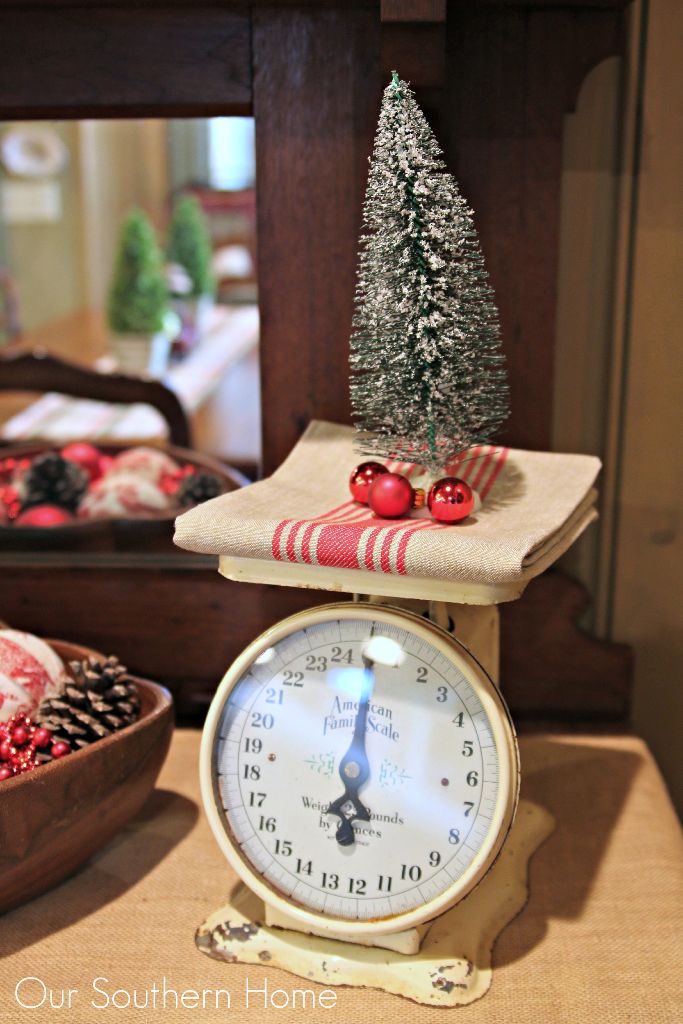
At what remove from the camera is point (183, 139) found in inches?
211

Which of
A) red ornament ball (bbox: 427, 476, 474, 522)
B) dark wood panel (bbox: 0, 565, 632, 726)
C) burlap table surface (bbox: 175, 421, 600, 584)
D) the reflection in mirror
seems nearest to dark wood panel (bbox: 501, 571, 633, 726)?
dark wood panel (bbox: 0, 565, 632, 726)

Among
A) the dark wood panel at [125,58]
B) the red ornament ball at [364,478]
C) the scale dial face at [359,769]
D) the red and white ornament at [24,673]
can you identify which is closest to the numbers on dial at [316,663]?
the scale dial face at [359,769]

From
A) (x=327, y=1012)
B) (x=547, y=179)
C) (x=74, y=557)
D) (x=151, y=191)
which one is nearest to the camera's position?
(x=327, y=1012)

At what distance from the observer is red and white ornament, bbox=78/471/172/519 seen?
110 centimetres

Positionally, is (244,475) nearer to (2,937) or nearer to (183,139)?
(2,937)

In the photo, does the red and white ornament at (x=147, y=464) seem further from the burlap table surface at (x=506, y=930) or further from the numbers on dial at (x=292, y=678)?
the numbers on dial at (x=292, y=678)

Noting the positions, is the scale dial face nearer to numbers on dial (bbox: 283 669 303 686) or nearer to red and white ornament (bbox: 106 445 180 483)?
numbers on dial (bbox: 283 669 303 686)

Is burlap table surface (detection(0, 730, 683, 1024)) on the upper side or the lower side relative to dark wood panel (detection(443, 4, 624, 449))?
lower

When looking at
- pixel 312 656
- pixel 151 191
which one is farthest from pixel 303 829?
pixel 151 191

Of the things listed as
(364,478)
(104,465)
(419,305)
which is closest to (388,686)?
(364,478)

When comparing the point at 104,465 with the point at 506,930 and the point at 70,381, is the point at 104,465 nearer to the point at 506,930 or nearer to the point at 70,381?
the point at 70,381

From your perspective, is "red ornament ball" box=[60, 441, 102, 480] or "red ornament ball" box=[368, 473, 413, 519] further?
"red ornament ball" box=[60, 441, 102, 480]

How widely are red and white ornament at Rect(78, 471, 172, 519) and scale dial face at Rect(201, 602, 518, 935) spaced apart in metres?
0.39

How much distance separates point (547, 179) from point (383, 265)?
0.26m
